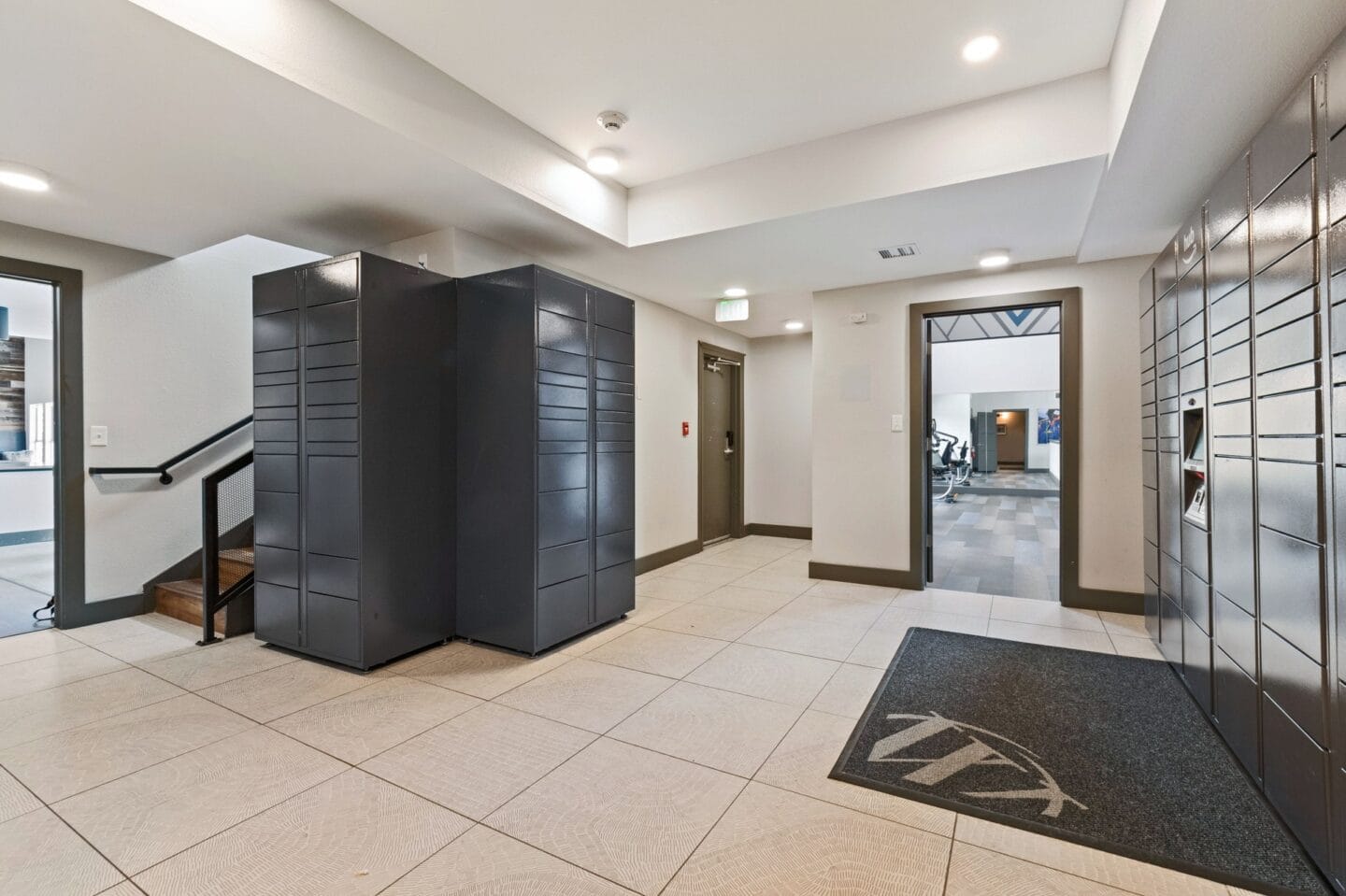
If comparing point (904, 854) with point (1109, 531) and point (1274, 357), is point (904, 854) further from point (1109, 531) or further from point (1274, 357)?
point (1109, 531)

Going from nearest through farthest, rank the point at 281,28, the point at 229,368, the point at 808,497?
the point at 281,28
the point at 229,368
the point at 808,497

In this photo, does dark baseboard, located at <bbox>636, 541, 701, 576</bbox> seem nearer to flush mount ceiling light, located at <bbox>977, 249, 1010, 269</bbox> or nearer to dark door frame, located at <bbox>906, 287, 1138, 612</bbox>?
dark door frame, located at <bbox>906, 287, 1138, 612</bbox>

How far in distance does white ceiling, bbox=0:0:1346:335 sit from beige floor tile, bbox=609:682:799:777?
2666 mm

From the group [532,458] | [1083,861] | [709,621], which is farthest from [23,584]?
[1083,861]

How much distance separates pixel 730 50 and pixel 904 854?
3088mm

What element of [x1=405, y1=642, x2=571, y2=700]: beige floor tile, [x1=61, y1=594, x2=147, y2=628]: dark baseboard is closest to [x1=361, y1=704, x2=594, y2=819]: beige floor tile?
[x1=405, y1=642, x2=571, y2=700]: beige floor tile

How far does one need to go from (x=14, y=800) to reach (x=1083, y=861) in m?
3.43

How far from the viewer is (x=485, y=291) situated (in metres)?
3.52

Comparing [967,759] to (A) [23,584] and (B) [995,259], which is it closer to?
(B) [995,259]

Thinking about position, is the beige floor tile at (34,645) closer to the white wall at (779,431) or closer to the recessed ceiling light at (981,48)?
the recessed ceiling light at (981,48)

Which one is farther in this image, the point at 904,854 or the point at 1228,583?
the point at 1228,583

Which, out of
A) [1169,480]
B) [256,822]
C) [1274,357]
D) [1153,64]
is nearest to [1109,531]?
[1169,480]

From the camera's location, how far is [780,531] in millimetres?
7387

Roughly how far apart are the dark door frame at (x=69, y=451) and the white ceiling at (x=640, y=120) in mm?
484
